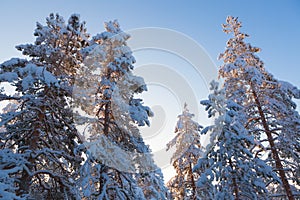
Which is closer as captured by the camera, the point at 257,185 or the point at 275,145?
the point at 257,185

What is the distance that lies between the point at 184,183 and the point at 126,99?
37.5 feet

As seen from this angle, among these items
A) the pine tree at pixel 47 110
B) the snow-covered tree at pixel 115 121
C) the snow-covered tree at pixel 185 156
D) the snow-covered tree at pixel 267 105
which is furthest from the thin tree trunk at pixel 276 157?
the pine tree at pixel 47 110

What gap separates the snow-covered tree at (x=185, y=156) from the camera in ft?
59.8

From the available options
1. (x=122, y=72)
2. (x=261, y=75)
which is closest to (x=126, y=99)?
(x=122, y=72)

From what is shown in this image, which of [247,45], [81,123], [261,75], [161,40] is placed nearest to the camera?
[81,123]

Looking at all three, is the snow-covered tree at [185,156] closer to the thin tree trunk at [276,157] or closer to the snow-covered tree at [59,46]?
the thin tree trunk at [276,157]

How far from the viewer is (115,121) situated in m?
10.4

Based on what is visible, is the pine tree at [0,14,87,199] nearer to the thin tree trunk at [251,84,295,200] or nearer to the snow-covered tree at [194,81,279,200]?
the snow-covered tree at [194,81,279,200]

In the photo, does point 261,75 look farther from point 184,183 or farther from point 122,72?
point 184,183

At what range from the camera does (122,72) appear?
1070cm

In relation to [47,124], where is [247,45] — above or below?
above

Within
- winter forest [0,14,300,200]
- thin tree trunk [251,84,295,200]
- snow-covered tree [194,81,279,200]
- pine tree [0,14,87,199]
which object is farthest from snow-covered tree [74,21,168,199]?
thin tree trunk [251,84,295,200]

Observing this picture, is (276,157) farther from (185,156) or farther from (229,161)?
(185,156)

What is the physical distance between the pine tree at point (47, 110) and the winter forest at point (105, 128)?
0.14ft
